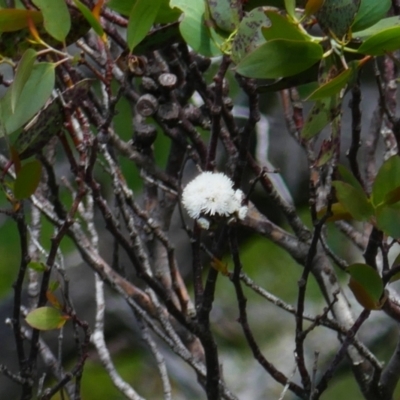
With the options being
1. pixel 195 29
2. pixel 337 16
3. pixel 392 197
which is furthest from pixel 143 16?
pixel 392 197

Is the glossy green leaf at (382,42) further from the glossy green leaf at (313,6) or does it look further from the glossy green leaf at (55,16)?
the glossy green leaf at (55,16)

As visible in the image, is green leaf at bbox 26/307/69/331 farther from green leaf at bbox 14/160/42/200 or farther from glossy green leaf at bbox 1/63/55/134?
glossy green leaf at bbox 1/63/55/134

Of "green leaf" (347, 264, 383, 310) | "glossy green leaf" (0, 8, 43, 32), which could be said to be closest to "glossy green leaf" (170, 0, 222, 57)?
"glossy green leaf" (0, 8, 43, 32)

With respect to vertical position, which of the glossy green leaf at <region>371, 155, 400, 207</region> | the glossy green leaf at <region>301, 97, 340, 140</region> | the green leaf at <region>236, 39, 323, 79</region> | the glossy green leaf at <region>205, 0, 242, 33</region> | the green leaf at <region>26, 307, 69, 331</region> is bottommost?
the green leaf at <region>26, 307, 69, 331</region>

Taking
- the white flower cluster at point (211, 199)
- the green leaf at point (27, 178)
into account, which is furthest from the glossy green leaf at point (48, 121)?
the white flower cluster at point (211, 199)

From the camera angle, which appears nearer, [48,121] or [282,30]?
[282,30]

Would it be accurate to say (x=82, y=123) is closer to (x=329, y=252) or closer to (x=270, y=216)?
(x=329, y=252)

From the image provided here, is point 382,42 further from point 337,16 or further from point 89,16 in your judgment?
point 89,16
